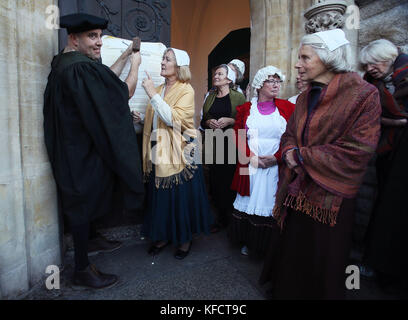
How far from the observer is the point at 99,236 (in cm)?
270

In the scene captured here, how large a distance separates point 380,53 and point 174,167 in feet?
6.06

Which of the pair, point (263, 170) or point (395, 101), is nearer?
point (395, 101)

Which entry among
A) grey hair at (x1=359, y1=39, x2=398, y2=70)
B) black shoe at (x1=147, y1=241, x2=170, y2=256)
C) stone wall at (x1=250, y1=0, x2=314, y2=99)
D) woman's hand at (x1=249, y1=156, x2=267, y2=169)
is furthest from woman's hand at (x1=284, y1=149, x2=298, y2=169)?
stone wall at (x1=250, y1=0, x2=314, y2=99)

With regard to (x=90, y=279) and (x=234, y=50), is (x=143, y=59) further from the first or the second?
(x=234, y=50)

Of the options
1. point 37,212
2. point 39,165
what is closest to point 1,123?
point 39,165

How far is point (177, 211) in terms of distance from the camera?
2.46 meters

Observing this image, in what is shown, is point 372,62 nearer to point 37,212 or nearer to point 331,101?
point 331,101

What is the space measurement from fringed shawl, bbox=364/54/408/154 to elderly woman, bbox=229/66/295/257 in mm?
732

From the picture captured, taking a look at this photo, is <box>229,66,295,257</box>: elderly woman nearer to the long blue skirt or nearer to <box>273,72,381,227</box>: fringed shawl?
the long blue skirt

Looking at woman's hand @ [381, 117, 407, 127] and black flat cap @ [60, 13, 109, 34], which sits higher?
black flat cap @ [60, 13, 109, 34]

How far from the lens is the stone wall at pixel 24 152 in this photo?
1733mm

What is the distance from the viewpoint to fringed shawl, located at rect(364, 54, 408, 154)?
75.5 inches

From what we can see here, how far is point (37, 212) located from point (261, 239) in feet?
5.99

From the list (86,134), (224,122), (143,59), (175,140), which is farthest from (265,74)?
(86,134)
